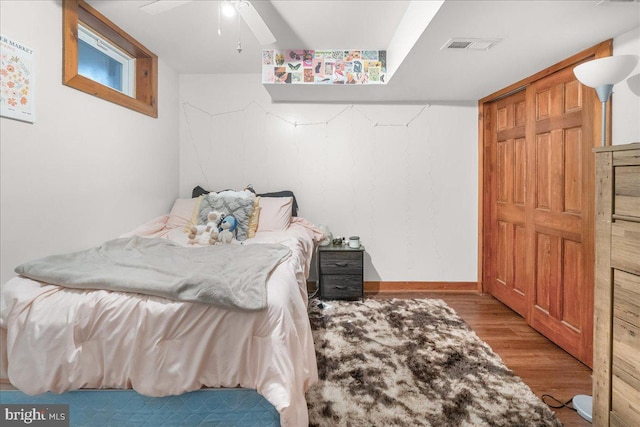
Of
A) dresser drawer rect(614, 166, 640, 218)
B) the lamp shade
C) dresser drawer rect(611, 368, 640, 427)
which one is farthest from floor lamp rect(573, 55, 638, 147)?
dresser drawer rect(611, 368, 640, 427)

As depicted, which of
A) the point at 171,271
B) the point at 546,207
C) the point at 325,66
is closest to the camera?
the point at 171,271

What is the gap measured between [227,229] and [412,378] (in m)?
1.72

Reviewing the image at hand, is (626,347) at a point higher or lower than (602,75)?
lower

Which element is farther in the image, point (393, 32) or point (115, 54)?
point (115, 54)

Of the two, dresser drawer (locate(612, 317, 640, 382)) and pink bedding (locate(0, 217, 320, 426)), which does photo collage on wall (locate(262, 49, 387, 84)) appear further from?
dresser drawer (locate(612, 317, 640, 382))

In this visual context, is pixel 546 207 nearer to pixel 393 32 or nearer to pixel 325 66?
pixel 393 32

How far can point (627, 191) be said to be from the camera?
1255mm

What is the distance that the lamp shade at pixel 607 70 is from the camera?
5.39 feet

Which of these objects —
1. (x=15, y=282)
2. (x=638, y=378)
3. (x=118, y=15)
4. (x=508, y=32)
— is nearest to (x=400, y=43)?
(x=508, y=32)

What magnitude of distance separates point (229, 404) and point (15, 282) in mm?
1086

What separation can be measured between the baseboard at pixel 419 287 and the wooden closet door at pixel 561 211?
876 millimetres

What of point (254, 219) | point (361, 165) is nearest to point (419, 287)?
point (361, 165)

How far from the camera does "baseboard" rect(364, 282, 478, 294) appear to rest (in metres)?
3.52

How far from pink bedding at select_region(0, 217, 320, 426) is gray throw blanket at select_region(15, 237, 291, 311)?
0.05 meters
